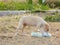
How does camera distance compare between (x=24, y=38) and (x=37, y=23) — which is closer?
(x=24, y=38)

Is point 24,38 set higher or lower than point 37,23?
lower

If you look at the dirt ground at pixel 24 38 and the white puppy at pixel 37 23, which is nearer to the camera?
the dirt ground at pixel 24 38

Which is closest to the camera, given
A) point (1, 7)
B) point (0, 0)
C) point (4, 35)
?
point (4, 35)

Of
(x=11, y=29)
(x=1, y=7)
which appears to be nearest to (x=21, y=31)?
(x=11, y=29)

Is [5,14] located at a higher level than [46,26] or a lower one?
lower

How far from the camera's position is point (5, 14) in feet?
47.2

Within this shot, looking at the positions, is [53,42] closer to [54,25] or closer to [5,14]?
[54,25]

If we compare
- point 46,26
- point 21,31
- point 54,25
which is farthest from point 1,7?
point 46,26

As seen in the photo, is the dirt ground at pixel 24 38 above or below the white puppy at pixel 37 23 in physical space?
below

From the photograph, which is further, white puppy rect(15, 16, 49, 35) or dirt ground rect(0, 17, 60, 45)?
white puppy rect(15, 16, 49, 35)

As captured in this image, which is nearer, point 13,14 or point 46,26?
point 46,26

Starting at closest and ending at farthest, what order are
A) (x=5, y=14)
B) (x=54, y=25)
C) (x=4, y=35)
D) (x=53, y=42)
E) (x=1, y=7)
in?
1. (x=53, y=42)
2. (x=4, y=35)
3. (x=54, y=25)
4. (x=5, y=14)
5. (x=1, y=7)

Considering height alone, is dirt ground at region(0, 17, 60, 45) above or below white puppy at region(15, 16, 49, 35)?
below

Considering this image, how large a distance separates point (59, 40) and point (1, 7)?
25.9 ft
